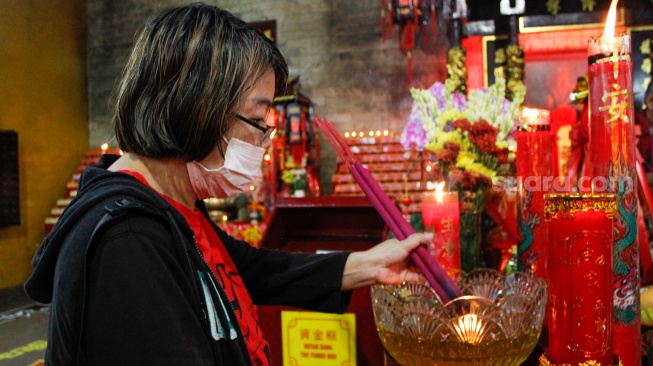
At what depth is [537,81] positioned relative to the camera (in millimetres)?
4559

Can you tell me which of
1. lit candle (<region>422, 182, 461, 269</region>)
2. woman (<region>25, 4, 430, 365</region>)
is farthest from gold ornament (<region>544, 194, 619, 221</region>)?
lit candle (<region>422, 182, 461, 269</region>)

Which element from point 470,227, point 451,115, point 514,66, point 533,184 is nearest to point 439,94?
point 451,115

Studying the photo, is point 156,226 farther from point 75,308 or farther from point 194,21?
point 194,21

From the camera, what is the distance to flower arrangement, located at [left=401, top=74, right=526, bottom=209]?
1390mm

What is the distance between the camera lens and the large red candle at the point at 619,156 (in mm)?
769

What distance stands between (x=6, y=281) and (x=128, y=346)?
2675 mm

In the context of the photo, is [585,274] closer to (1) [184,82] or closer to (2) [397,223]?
(2) [397,223]

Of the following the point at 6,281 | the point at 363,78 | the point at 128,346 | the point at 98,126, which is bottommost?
the point at 6,281

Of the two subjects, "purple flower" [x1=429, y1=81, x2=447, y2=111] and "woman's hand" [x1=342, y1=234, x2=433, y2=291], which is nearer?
"woman's hand" [x1=342, y1=234, x2=433, y2=291]

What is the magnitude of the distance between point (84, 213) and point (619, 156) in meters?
0.80

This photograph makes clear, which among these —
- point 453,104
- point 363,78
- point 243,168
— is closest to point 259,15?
point 363,78

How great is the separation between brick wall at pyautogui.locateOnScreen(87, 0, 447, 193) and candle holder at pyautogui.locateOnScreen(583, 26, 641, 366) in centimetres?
443

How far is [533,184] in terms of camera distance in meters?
1.03

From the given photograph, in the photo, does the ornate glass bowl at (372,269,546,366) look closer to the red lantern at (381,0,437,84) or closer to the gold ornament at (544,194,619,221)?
the gold ornament at (544,194,619,221)
